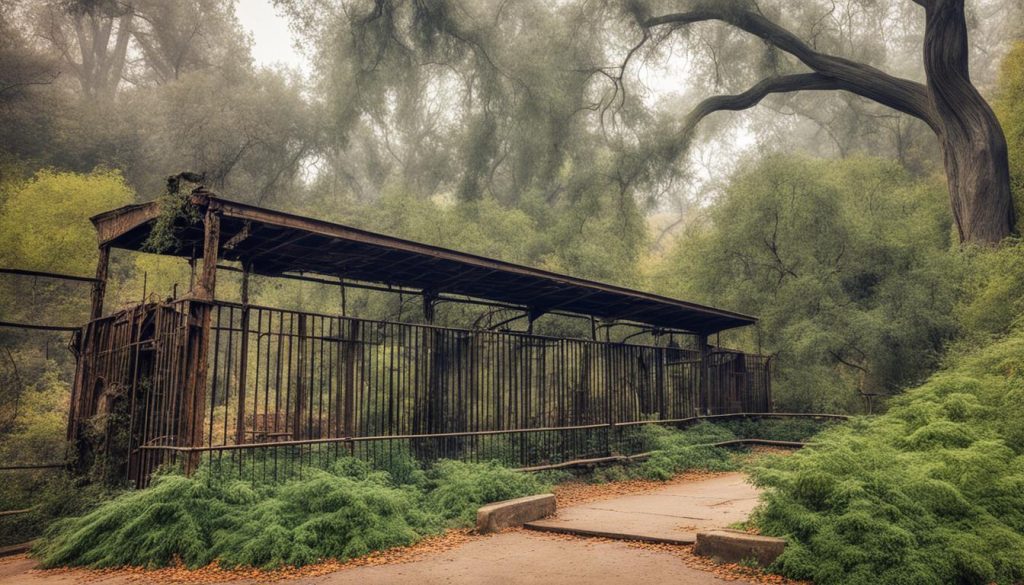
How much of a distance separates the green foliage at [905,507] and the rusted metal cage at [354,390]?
214 inches

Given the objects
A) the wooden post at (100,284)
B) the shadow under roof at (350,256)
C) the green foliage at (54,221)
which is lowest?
the wooden post at (100,284)

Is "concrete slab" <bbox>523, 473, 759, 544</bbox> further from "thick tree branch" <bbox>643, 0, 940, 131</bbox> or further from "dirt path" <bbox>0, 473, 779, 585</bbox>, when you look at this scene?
"thick tree branch" <bbox>643, 0, 940, 131</bbox>

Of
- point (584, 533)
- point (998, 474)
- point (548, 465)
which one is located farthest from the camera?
point (548, 465)

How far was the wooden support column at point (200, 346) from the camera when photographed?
25.3 feet

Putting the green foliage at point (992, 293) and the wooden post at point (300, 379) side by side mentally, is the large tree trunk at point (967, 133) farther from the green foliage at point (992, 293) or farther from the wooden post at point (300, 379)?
the wooden post at point (300, 379)

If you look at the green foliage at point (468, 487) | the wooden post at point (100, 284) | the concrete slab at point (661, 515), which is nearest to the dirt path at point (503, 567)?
the concrete slab at point (661, 515)

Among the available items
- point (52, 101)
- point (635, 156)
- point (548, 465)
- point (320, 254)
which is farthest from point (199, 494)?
point (52, 101)

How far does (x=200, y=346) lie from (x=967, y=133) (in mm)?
21082

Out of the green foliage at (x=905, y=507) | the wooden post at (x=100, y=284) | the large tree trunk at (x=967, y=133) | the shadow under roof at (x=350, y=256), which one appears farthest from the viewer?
the large tree trunk at (x=967, y=133)

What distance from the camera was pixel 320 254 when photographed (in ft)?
34.2

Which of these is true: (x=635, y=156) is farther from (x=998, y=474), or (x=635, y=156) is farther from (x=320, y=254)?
(x=998, y=474)

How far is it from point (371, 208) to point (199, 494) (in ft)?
72.5

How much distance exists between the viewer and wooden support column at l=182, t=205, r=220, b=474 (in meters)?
7.71

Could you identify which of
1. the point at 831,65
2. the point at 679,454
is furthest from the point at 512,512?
the point at 831,65
